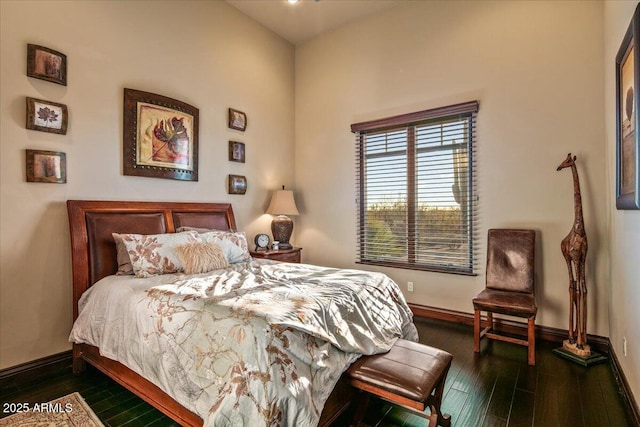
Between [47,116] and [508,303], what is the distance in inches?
157

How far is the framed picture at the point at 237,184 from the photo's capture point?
13.4ft

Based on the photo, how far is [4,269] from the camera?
7.96ft

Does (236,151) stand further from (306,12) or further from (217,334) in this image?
(217,334)

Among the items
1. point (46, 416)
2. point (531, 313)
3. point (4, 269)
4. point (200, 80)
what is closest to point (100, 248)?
point (4, 269)

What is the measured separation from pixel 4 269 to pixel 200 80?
2.50 meters

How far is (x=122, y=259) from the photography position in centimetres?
270

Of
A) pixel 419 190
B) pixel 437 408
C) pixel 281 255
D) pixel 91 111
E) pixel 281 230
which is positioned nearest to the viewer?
pixel 437 408

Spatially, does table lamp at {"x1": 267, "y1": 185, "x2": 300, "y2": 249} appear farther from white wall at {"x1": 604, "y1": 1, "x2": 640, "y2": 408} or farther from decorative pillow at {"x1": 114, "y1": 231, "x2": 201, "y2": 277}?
white wall at {"x1": 604, "y1": 1, "x2": 640, "y2": 408}

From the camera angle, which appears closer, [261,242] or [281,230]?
[261,242]

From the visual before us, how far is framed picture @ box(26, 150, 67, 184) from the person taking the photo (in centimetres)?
251

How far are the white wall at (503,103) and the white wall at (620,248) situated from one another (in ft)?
0.59

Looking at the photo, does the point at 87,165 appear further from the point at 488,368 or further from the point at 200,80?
the point at 488,368

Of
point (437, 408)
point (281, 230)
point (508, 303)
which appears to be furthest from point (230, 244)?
point (508, 303)

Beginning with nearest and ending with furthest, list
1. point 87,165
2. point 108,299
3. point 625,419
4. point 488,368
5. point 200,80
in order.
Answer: point 625,419, point 108,299, point 488,368, point 87,165, point 200,80
